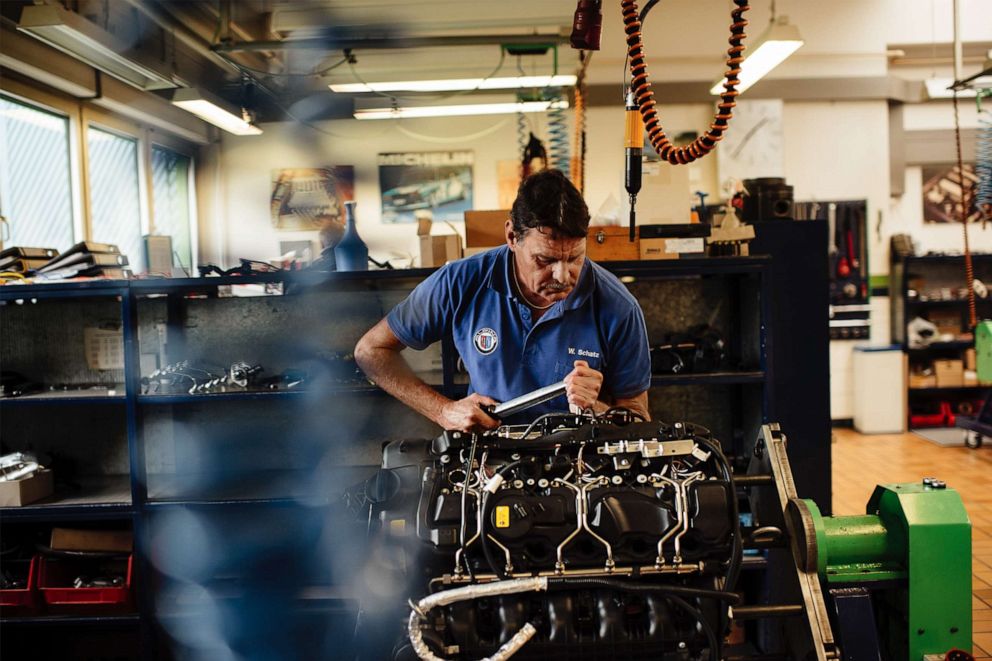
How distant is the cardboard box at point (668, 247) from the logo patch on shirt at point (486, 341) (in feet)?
2.75

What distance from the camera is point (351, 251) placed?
2.54 m

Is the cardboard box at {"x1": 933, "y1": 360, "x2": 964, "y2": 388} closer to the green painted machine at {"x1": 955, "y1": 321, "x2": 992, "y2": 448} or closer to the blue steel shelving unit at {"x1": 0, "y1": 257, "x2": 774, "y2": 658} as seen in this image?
the green painted machine at {"x1": 955, "y1": 321, "x2": 992, "y2": 448}

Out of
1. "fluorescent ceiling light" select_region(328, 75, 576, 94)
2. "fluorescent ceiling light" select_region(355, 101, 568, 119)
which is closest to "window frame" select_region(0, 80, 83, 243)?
"fluorescent ceiling light" select_region(328, 75, 576, 94)

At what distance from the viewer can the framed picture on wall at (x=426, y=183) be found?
6.42 meters

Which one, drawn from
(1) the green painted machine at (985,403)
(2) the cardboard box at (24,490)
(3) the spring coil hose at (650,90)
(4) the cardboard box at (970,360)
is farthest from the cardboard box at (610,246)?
(4) the cardboard box at (970,360)

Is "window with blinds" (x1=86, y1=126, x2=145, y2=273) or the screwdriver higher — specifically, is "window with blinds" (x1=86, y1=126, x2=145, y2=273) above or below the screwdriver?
above

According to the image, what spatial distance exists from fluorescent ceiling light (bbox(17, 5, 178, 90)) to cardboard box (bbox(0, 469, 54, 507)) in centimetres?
213

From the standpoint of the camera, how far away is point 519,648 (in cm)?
115

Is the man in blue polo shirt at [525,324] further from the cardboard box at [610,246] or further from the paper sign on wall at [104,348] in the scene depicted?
the paper sign on wall at [104,348]

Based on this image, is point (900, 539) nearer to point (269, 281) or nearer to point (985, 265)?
point (269, 281)

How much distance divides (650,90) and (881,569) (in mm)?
1148

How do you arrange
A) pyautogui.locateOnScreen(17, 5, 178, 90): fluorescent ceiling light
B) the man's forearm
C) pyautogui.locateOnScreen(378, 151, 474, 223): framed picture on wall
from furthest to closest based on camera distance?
pyautogui.locateOnScreen(378, 151, 474, 223): framed picture on wall → pyautogui.locateOnScreen(17, 5, 178, 90): fluorescent ceiling light → the man's forearm

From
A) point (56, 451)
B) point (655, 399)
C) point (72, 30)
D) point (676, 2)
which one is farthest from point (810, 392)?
point (676, 2)

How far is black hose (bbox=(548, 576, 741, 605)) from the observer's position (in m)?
1.16
